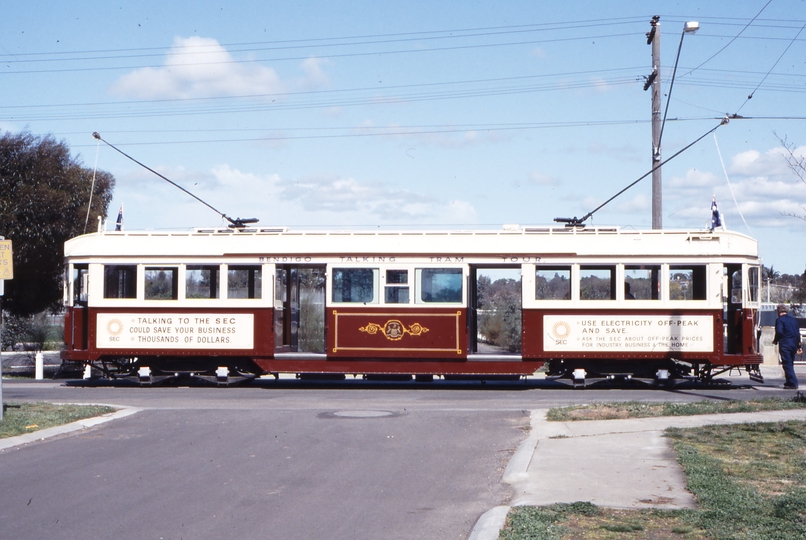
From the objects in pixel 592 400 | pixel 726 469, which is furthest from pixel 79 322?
pixel 726 469

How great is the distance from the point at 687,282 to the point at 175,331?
11.3 m

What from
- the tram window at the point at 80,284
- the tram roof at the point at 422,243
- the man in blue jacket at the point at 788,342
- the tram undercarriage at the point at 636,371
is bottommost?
the tram undercarriage at the point at 636,371

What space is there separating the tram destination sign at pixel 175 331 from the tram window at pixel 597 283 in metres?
7.30

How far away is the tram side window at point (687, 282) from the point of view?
18828 mm

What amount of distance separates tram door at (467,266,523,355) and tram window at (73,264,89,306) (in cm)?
880

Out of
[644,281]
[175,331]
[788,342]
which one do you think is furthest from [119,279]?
[788,342]

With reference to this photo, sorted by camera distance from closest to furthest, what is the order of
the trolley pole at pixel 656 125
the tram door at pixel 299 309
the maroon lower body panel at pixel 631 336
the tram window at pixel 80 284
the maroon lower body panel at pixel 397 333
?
the maroon lower body panel at pixel 631 336 → the maroon lower body panel at pixel 397 333 → the tram door at pixel 299 309 → the tram window at pixel 80 284 → the trolley pole at pixel 656 125

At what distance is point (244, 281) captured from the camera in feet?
65.0

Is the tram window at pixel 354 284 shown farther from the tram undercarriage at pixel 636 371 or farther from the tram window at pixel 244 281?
the tram undercarriage at pixel 636 371

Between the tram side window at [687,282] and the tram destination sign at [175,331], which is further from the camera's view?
the tram destination sign at [175,331]

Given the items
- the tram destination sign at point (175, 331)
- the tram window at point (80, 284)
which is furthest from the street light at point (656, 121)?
the tram window at point (80, 284)

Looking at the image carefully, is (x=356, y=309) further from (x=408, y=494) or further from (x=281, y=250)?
(x=408, y=494)

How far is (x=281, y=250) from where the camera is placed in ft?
64.1

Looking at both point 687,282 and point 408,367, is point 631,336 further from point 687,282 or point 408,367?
point 408,367
